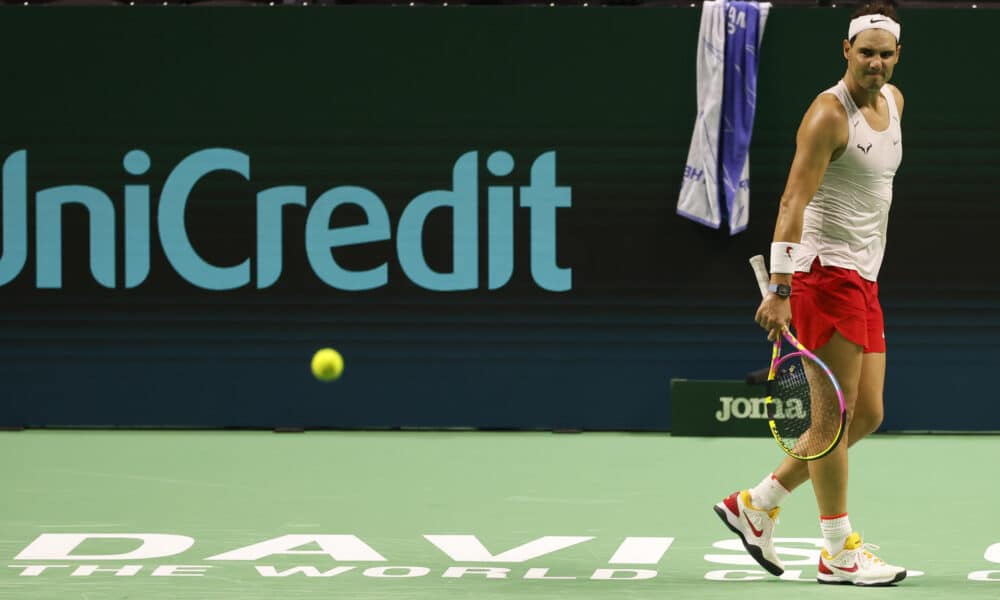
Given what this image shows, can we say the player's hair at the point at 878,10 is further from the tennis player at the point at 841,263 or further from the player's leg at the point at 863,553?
the player's leg at the point at 863,553

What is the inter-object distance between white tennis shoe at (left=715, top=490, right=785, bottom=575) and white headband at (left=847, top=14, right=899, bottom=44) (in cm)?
155

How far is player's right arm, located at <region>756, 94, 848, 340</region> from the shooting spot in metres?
5.13

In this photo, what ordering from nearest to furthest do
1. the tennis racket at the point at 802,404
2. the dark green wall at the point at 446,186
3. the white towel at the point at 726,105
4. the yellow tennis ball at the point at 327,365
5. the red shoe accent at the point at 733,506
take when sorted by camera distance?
the tennis racket at the point at 802,404 → the red shoe accent at the point at 733,506 → the yellow tennis ball at the point at 327,365 → the white towel at the point at 726,105 → the dark green wall at the point at 446,186

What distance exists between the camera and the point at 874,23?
17.1 ft

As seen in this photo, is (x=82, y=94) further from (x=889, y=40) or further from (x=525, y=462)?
(x=889, y=40)

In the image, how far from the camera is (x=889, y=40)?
5207 millimetres

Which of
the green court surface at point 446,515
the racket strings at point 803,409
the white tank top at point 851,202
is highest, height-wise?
the white tank top at point 851,202

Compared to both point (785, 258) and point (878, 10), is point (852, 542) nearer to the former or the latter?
point (785, 258)

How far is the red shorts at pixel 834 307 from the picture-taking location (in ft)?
17.1

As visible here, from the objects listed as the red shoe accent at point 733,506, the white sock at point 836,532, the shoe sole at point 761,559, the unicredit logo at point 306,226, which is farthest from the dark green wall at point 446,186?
the white sock at point 836,532

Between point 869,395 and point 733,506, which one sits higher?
point 869,395

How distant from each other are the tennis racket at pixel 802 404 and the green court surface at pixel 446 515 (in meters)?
0.45

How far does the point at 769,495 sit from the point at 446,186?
162 inches

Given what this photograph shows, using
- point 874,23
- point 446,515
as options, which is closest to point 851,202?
point 874,23
